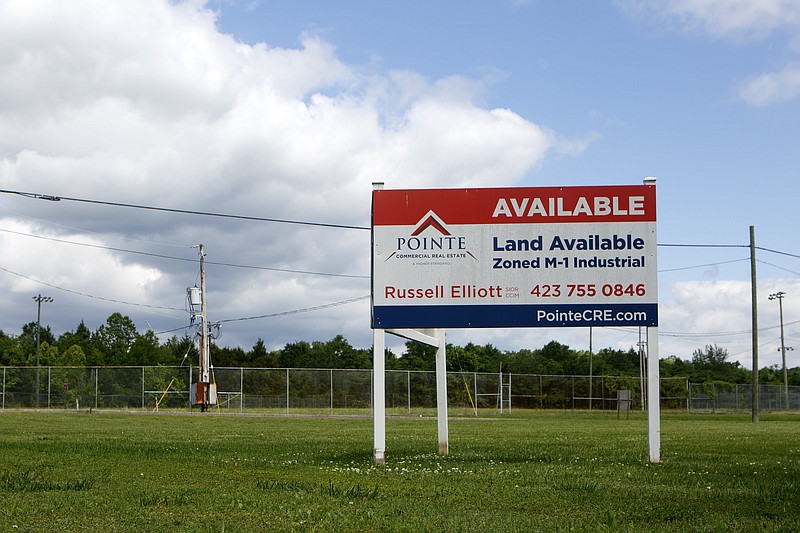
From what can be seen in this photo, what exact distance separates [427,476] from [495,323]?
3274 millimetres

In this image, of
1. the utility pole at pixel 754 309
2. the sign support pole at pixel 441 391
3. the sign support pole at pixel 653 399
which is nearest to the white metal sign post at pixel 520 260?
the sign support pole at pixel 653 399

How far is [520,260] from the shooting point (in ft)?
45.7

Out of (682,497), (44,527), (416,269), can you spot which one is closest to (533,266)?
(416,269)

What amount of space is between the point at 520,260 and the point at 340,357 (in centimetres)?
9104

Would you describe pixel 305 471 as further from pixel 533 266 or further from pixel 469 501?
pixel 533 266

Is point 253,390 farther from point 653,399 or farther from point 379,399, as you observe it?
point 653,399

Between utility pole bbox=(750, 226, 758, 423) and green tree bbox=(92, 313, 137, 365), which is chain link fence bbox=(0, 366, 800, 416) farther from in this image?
green tree bbox=(92, 313, 137, 365)

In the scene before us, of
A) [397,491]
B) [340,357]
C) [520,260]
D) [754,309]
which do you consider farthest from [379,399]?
[340,357]

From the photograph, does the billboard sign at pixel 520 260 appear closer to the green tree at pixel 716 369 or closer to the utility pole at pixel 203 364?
the utility pole at pixel 203 364

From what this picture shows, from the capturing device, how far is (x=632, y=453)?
15.2 meters

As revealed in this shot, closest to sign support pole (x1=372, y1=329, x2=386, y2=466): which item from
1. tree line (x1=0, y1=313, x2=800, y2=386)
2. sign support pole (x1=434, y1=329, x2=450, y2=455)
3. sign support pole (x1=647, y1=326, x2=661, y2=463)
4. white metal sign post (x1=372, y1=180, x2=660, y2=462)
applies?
white metal sign post (x1=372, y1=180, x2=660, y2=462)

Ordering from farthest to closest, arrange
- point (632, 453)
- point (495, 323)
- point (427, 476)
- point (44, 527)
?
point (632, 453) < point (495, 323) < point (427, 476) < point (44, 527)

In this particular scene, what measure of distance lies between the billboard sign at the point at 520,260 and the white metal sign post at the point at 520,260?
0.02 metres

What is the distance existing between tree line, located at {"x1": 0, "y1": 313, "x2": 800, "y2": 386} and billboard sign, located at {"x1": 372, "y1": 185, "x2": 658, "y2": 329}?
2978 inches
